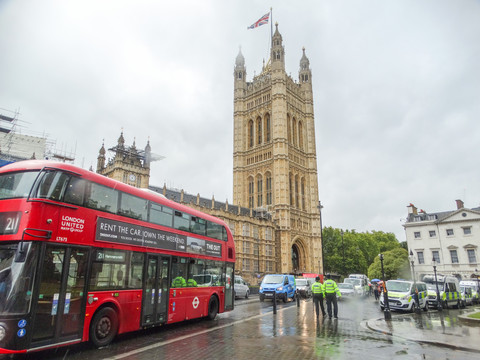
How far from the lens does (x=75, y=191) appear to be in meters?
8.00

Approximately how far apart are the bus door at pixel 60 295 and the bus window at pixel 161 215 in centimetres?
276

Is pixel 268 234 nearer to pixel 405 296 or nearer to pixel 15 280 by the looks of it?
pixel 405 296

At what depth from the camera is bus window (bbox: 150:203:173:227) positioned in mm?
10570

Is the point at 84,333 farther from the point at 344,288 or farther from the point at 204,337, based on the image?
the point at 344,288

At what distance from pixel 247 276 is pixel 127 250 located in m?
43.2

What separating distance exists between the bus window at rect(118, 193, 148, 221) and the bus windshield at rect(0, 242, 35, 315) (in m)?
2.81

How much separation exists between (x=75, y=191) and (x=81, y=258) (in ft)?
5.32

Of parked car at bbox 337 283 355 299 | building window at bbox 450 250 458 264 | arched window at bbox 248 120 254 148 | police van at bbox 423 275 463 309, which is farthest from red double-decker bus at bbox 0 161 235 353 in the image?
arched window at bbox 248 120 254 148

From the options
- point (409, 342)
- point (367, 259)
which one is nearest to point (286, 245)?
point (367, 259)

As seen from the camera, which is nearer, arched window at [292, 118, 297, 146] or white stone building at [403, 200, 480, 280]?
white stone building at [403, 200, 480, 280]

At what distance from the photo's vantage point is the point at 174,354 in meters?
7.73

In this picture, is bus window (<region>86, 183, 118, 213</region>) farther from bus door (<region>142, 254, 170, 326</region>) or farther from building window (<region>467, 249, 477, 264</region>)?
building window (<region>467, 249, 477, 264</region>)

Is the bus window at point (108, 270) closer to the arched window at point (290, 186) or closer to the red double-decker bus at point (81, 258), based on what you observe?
the red double-decker bus at point (81, 258)

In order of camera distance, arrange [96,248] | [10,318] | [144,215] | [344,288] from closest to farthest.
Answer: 1. [10,318]
2. [96,248]
3. [144,215]
4. [344,288]
